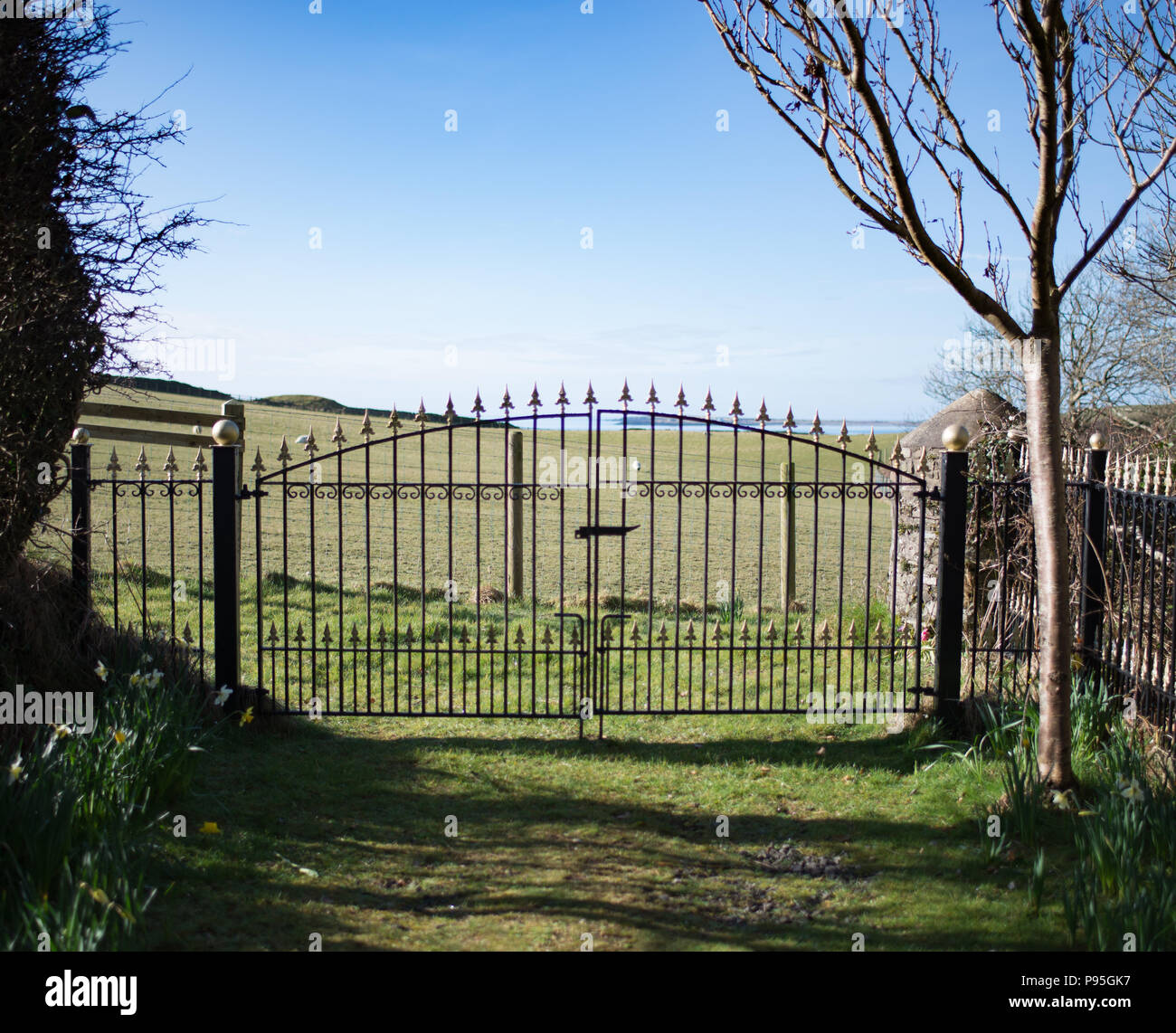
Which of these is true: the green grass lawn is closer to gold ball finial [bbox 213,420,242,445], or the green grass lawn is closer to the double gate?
the double gate

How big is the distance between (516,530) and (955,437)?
17.2 ft

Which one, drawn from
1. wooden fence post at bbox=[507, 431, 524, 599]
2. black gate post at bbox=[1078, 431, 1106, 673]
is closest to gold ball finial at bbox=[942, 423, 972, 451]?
black gate post at bbox=[1078, 431, 1106, 673]

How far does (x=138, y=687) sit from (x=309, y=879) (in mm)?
1772

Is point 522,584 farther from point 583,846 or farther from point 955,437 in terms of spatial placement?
point 583,846

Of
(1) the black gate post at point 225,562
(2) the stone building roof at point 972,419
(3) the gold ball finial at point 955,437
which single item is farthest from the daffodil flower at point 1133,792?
(1) the black gate post at point 225,562

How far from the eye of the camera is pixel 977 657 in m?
7.12

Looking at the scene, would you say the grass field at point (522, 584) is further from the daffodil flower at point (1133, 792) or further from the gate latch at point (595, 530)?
the daffodil flower at point (1133, 792)

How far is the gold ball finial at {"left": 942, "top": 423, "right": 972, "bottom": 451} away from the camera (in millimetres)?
5852

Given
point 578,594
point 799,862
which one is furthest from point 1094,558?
point 578,594

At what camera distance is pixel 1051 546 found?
180 inches

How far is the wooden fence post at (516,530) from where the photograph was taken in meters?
9.84
